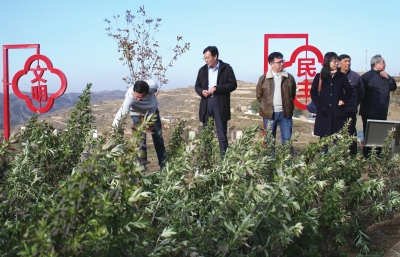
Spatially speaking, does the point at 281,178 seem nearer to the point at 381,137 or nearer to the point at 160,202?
the point at 160,202

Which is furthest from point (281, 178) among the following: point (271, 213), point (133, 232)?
point (133, 232)

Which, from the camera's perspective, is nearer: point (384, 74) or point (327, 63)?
point (327, 63)

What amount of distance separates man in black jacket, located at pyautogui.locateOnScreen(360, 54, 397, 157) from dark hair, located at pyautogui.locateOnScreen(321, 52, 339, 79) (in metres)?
1.32

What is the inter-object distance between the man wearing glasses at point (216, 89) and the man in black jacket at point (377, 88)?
211 centimetres

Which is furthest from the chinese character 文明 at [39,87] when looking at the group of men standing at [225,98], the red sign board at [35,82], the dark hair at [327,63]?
the dark hair at [327,63]

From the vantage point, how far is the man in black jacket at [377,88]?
294 inches

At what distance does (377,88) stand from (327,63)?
1459 millimetres

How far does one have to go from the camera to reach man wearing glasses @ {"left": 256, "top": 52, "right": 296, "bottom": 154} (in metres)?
6.88

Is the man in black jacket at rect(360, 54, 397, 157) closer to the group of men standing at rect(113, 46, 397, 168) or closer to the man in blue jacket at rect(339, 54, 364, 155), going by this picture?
the man in blue jacket at rect(339, 54, 364, 155)

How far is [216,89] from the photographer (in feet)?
22.2

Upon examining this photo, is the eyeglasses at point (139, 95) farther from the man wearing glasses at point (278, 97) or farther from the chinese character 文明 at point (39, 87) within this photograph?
the chinese character 文明 at point (39, 87)

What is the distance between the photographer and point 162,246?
2.23 m

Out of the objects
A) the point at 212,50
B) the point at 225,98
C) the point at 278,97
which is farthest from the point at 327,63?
the point at 212,50

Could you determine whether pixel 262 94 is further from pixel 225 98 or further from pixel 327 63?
pixel 327 63
